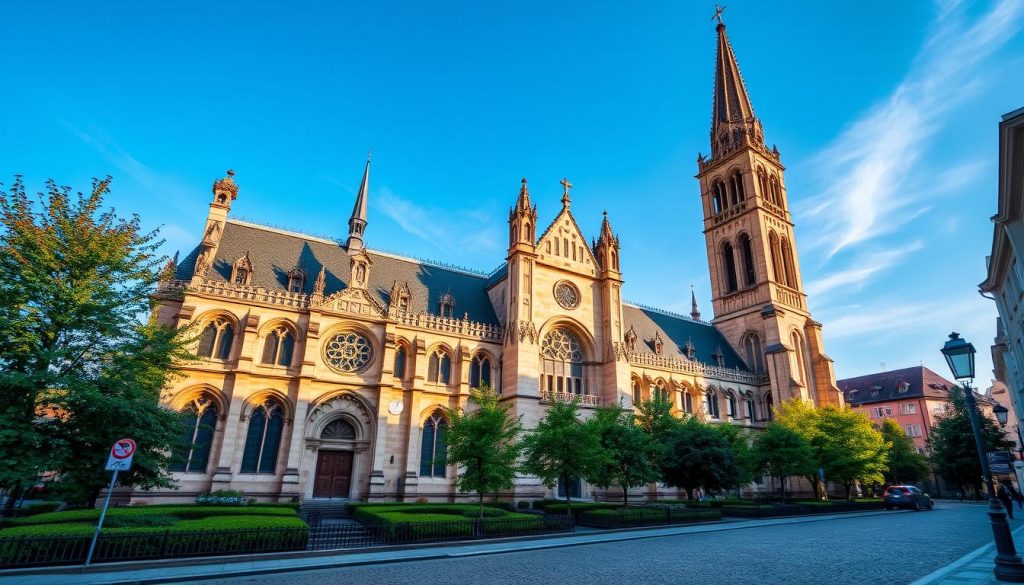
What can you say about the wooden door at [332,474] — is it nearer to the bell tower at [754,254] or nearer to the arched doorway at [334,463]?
the arched doorway at [334,463]

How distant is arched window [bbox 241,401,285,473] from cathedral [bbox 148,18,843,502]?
0.20 feet

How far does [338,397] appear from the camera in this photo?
1191 inches

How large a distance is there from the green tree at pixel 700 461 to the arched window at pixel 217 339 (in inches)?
1080

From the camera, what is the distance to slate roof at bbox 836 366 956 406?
68938 millimetres

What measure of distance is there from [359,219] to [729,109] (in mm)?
51721

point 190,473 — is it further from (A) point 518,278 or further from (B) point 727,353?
(B) point 727,353

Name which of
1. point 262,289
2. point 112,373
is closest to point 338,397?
point 262,289

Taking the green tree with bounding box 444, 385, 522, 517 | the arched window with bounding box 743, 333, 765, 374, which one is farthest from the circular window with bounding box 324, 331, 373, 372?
the arched window with bounding box 743, 333, 765, 374

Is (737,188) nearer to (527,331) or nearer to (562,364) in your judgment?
(562,364)

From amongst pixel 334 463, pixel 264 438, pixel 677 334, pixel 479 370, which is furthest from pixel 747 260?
pixel 264 438

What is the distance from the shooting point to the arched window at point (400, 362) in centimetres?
3284

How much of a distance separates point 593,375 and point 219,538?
1134 inches

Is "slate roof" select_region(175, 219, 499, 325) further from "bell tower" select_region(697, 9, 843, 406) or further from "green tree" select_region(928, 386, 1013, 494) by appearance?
"green tree" select_region(928, 386, 1013, 494)

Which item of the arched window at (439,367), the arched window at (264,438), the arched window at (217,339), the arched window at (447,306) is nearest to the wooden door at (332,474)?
the arched window at (264,438)
